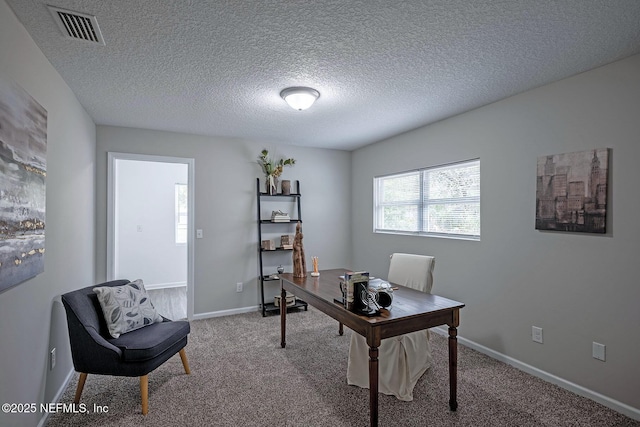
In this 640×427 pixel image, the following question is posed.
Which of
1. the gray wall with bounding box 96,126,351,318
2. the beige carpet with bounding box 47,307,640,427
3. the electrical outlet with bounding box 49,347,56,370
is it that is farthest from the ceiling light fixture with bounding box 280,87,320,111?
the electrical outlet with bounding box 49,347,56,370

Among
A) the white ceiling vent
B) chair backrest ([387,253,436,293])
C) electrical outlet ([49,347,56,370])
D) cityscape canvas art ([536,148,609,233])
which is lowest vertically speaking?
electrical outlet ([49,347,56,370])

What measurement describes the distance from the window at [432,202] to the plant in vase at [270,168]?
1.38 metres

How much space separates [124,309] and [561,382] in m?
3.40

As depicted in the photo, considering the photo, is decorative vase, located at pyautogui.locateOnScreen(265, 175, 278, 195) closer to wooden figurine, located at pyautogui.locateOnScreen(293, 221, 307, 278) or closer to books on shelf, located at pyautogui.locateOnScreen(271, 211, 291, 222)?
books on shelf, located at pyautogui.locateOnScreen(271, 211, 291, 222)

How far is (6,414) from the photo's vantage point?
1.59m

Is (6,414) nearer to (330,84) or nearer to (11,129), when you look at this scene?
(11,129)

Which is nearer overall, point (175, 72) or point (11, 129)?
point (11, 129)

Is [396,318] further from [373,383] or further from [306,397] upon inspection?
[306,397]

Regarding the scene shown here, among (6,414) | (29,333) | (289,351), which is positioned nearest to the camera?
(6,414)

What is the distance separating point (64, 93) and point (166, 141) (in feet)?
5.04

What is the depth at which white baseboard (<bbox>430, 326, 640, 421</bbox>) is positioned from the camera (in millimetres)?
2167

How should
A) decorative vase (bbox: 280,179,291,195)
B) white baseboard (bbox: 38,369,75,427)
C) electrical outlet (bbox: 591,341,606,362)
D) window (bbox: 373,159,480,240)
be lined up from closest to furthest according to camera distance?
white baseboard (bbox: 38,369,75,427), electrical outlet (bbox: 591,341,606,362), window (bbox: 373,159,480,240), decorative vase (bbox: 280,179,291,195)

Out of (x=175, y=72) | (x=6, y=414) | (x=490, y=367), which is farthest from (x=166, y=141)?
(x=490, y=367)

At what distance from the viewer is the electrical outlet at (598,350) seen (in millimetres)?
2312
